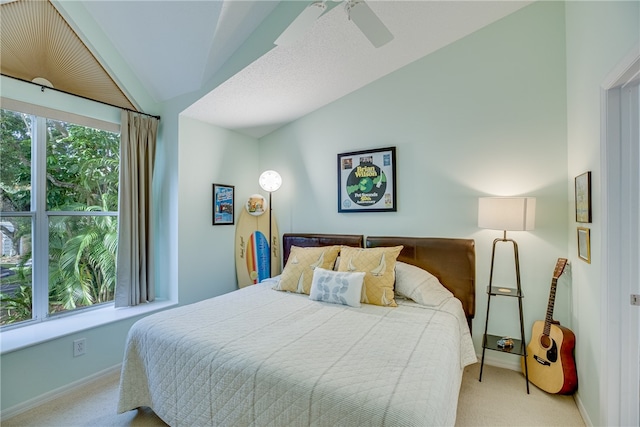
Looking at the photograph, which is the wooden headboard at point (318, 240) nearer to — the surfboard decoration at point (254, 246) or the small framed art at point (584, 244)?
the surfboard decoration at point (254, 246)

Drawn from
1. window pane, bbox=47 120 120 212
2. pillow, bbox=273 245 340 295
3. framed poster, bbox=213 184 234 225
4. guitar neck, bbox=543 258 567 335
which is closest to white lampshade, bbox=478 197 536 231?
guitar neck, bbox=543 258 567 335

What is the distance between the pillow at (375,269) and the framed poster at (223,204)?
1.64m

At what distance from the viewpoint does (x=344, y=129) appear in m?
3.33

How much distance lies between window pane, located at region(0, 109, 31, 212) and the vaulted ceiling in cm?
41

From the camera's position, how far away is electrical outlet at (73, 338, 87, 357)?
91.3 inches

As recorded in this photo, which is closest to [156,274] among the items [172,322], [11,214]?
[11,214]

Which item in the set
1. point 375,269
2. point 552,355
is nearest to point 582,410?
point 552,355

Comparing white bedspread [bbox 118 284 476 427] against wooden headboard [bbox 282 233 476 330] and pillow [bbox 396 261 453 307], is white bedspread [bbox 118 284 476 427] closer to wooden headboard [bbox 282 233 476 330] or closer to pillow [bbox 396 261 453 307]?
pillow [bbox 396 261 453 307]

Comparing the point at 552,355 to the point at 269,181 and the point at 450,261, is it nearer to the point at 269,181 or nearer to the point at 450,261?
the point at 450,261

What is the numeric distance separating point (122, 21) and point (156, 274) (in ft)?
8.09

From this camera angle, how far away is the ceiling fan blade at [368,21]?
149 centimetres

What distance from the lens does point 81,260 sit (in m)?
2.73

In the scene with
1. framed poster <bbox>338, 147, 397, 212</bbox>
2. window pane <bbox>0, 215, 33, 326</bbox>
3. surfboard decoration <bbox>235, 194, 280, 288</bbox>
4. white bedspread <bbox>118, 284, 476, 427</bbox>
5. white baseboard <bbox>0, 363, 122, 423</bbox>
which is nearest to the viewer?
white bedspread <bbox>118, 284, 476, 427</bbox>

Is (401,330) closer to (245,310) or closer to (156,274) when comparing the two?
(245,310)
